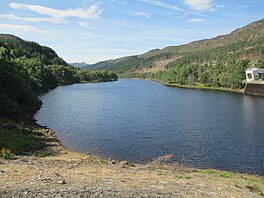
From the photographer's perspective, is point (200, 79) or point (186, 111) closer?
point (186, 111)

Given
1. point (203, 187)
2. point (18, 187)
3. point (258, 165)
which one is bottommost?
point (258, 165)

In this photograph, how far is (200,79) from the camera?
174 m

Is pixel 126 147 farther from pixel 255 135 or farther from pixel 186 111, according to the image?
pixel 186 111

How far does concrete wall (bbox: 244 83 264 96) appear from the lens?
12617 centimetres

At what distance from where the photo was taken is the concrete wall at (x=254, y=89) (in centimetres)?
12617

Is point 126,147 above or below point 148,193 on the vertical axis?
below

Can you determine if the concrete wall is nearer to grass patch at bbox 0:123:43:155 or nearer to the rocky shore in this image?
grass patch at bbox 0:123:43:155

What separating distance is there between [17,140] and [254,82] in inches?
4727

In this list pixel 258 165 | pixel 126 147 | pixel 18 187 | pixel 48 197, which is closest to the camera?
pixel 48 197

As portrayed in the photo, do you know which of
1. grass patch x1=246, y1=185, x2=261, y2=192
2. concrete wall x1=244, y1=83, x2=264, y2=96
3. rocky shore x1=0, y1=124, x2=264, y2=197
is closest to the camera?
rocky shore x1=0, y1=124, x2=264, y2=197

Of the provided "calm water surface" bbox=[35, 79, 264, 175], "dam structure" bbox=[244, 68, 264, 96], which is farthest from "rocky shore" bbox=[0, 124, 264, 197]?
"dam structure" bbox=[244, 68, 264, 96]

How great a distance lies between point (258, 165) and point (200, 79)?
475 ft

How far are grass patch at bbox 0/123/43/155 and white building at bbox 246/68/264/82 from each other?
397ft

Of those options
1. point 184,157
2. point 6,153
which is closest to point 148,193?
point 6,153
